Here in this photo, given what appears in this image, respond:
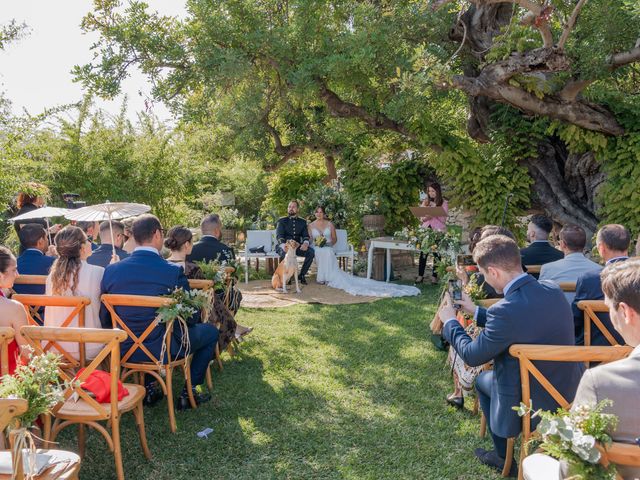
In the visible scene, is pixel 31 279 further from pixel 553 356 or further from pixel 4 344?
pixel 553 356

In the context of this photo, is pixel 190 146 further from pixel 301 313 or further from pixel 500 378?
pixel 500 378

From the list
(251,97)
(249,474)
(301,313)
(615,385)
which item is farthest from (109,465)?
(251,97)

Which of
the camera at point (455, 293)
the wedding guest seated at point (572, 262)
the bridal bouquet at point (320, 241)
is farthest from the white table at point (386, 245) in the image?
the camera at point (455, 293)

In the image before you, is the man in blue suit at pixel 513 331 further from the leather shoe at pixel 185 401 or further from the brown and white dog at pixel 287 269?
the brown and white dog at pixel 287 269

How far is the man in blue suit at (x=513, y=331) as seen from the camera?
9.75 feet

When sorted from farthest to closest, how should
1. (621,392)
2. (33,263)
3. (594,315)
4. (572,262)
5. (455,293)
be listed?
(33,263), (572,262), (455,293), (594,315), (621,392)

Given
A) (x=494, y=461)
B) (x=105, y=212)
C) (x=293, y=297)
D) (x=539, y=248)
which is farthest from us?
(x=293, y=297)

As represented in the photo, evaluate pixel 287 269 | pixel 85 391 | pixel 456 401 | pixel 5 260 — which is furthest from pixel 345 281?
pixel 5 260

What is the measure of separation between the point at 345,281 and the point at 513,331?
7458 millimetres

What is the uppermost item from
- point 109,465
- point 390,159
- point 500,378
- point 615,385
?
point 390,159

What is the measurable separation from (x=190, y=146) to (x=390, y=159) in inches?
199

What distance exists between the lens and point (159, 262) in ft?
14.0

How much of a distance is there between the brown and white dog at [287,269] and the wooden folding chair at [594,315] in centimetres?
649

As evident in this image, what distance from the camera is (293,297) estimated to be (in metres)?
9.59
